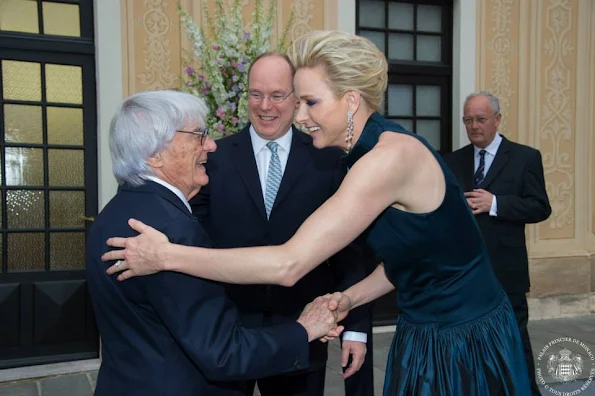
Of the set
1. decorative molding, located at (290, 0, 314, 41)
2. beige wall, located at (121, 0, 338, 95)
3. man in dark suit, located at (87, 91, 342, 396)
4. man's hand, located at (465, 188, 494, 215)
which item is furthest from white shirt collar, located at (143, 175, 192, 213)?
decorative molding, located at (290, 0, 314, 41)

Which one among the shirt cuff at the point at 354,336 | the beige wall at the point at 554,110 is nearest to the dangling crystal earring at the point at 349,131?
the shirt cuff at the point at 354,336

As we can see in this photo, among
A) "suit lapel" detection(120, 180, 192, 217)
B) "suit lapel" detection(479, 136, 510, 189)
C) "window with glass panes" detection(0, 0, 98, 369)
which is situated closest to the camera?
"suit lapel" detection(120, 180, 192, 217)

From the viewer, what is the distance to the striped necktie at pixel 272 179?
2736 millimetres

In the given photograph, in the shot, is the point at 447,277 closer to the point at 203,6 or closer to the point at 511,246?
the point at 511,246

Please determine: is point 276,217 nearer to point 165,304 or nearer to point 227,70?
point 165,304

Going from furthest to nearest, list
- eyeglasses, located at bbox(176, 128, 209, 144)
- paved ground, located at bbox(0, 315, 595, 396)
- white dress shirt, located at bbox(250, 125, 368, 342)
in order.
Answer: paved ground, located at bbox(0, 315, 595, 396), white dress shirt, located at bbox(250, 125, 368, 342), eyeglasses, located at bbox(176, 128, 209, 144)

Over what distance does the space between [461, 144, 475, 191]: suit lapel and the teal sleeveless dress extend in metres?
2.46

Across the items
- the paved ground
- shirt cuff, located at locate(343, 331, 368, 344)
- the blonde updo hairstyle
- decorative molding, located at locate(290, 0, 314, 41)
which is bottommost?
the paved ground

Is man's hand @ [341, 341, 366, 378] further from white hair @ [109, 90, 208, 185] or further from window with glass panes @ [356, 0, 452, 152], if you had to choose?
window with glass panes @ [356, 0, 452, 152]

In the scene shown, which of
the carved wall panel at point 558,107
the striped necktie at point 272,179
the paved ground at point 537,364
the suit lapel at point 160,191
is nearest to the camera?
the suit lapel at point 160,191

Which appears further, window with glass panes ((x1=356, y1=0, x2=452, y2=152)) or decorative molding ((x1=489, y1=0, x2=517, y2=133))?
decorative molding ((x1=489, y1=0, x2=517, y2=133))

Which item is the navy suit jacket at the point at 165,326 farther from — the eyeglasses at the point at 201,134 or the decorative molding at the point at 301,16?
the decorative molding at the point at 301,16

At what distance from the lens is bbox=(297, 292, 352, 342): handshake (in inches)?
76.1

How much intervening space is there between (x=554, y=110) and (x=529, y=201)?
3.08 m
